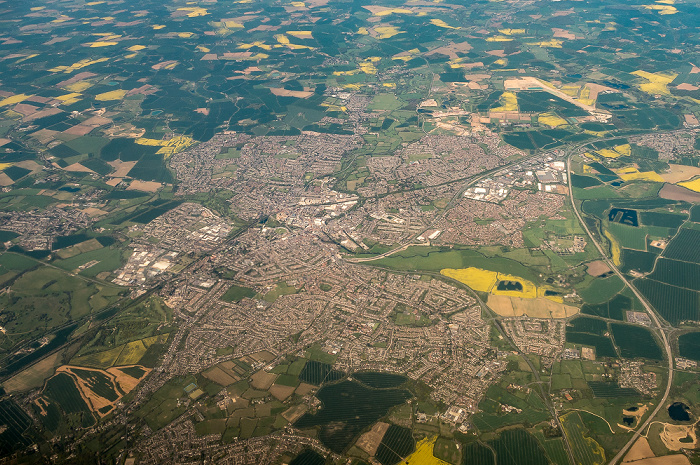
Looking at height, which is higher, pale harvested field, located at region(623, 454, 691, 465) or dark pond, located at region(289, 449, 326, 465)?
dark pond, located at region(289, 449, 326, 465)

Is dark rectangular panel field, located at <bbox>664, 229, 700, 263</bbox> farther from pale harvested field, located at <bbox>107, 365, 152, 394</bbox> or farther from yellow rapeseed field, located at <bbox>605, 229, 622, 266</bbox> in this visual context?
pale harvested field, located at <bbox>107, 365, 152, 394</bbox>

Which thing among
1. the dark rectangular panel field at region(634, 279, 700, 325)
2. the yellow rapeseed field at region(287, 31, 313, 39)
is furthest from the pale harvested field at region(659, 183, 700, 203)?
the yellow rapeseed field at region(287, 31, 313, 39)

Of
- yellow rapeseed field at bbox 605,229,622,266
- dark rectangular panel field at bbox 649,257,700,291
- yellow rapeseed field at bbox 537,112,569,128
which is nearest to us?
dark rectangular panel field at bbox 649,257,700,291

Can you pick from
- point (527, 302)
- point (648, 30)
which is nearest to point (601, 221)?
point (527, 302)

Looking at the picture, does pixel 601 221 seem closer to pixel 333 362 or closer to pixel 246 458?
pixel 333 362

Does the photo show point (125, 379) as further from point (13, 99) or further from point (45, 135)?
point (13, 99)

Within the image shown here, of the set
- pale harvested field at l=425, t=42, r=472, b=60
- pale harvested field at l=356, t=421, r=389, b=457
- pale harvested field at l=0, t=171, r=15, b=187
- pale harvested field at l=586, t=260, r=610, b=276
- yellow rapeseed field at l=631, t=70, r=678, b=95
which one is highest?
pale harvested field at l=425, t=42, r=472, b=60
